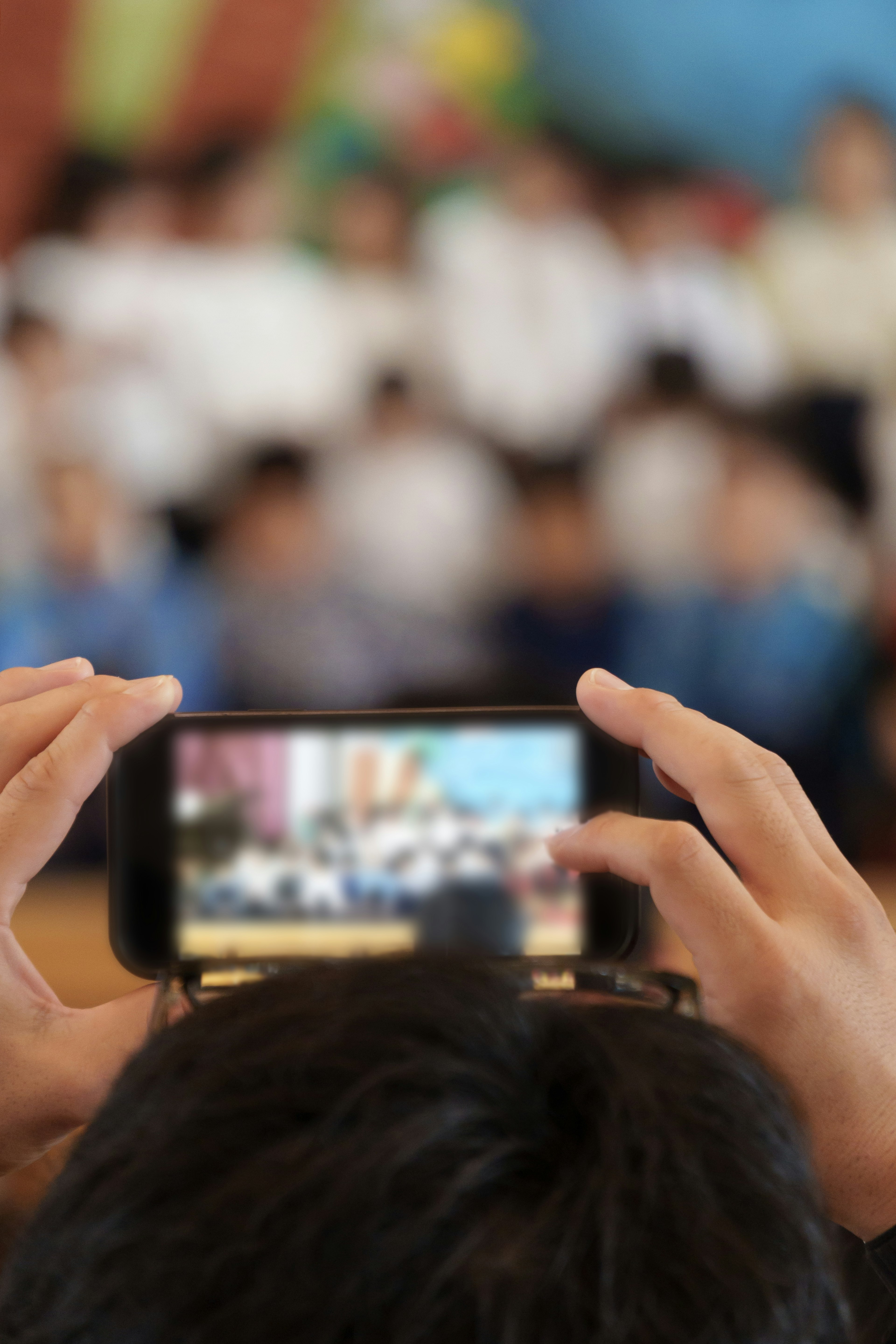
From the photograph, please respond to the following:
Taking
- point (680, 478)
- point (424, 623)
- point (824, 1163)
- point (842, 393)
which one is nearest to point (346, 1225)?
point (824, 1163)

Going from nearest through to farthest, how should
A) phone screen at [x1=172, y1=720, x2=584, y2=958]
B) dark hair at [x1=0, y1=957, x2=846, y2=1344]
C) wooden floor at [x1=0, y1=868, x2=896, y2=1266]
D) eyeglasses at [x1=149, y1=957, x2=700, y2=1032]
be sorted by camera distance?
1. dark hair at [x1=0, y1=957, x2=846, y2=1344]
2. eyeglasses at [x1=149, y1=957, x2=700, y2=1032]
3. phone screen at [x1=172, y1=720, x2=584, y2=958]
4. wooden floor at [x1=0, y1=868, x2=896, y2=1266]

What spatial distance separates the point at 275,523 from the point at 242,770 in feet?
3.35

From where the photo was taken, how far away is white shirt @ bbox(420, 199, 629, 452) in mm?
1369

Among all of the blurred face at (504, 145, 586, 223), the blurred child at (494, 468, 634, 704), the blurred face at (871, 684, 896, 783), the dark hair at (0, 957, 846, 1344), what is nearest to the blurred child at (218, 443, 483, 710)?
the blurred child at (494, 468, 634, 704)

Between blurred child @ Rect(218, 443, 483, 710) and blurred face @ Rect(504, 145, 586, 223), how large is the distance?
0.49 meters

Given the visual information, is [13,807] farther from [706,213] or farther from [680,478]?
[706,213]

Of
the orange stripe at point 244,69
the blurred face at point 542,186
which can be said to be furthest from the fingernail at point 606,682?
the orange stripe at point 244,69

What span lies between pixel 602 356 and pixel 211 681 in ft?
2.43

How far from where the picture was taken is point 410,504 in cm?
138

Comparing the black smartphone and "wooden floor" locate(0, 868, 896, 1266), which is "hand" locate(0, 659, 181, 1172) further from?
"wooden floor" locate(0, 868, 896, 1266)

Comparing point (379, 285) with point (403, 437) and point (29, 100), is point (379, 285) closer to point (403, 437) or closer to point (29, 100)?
point (403, 437)

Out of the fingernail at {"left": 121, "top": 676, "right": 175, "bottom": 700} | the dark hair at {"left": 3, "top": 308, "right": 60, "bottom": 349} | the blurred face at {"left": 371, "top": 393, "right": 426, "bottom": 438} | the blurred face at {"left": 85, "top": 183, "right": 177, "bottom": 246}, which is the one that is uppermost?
the blurred face at {"left": 85, "top": 183, "right": 177, "bottom": 246}

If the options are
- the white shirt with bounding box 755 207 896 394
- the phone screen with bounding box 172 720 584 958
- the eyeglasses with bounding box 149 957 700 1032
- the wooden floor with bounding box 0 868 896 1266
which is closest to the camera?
the eyeglasses with bounding box 149 957 700 1032

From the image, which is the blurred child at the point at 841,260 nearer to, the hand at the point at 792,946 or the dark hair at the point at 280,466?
the dark hair at the point at 280,466
